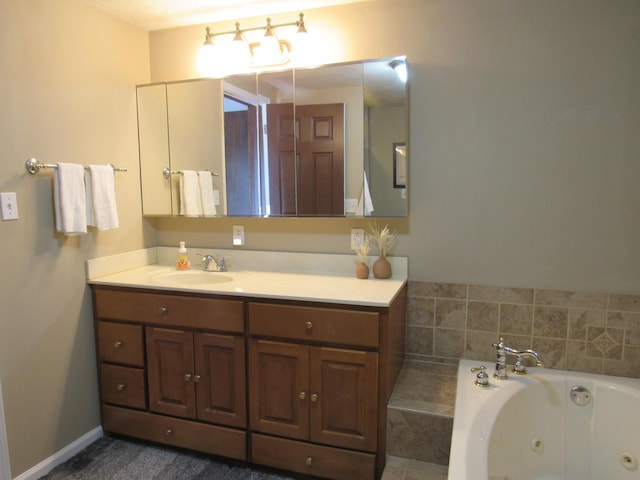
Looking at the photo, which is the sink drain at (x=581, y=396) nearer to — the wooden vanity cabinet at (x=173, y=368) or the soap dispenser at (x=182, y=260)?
the wooden vanity cabinet at (x=173, y=368)

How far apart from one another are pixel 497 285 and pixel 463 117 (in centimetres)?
86

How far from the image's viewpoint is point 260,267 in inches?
100

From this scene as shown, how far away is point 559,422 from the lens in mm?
1831

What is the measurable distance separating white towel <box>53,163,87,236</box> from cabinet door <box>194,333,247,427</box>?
0.79m

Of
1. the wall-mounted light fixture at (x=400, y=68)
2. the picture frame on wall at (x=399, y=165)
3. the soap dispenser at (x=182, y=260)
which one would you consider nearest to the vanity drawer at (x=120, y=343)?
the soap dispenser at (x=182, y=260)

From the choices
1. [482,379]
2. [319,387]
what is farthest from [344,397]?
[482,379]

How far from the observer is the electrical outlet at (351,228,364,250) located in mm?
2328

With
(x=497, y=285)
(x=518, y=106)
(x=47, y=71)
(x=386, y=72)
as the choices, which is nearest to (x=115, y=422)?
(x=47, y=71)

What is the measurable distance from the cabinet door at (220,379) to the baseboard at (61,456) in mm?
668

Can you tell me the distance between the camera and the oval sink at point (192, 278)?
2.39m

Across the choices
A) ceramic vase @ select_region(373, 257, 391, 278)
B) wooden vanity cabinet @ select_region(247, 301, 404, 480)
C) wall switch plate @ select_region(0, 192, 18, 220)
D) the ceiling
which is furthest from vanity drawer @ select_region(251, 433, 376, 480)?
the ceiling

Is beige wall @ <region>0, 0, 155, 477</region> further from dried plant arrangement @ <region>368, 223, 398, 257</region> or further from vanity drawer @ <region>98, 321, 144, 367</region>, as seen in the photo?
dried plant arrangement @ <region>368, 223, 398, 257</region>

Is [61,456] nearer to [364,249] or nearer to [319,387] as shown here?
[319,387]

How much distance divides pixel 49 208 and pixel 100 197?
0.23 metres
